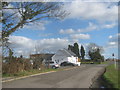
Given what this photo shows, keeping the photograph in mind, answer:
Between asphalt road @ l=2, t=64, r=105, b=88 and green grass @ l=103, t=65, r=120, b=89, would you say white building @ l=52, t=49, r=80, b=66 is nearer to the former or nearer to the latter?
green grass @ l=103, t=65, r=120, b=89

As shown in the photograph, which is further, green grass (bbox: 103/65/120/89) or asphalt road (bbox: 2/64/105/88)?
asphalt road (bbox: 2/64/105/88)

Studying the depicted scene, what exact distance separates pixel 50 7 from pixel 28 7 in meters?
2.25

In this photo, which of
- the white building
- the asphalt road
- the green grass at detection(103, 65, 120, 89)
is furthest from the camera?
the white building

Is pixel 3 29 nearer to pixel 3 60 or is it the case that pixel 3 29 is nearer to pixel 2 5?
pixel 2 5

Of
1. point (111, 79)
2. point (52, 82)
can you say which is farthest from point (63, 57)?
point (52, 82)

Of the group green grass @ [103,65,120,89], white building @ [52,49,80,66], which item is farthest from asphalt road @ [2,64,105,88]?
white building @ [52,49,80,66]

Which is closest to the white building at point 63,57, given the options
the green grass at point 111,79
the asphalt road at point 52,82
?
the green grass at point 111,79

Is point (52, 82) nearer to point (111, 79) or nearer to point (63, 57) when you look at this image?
point (111, 79)

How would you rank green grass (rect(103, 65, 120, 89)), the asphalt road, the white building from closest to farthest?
green grass (rect(103, 65, 120, 89)), the asphalt road, the white building

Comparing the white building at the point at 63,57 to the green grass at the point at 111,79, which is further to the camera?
the white building at the point at 63,57

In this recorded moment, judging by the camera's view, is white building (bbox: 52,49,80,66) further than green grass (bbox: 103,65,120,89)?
Yes

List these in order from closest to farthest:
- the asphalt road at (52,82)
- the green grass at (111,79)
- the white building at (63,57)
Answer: the green grass at (111,79), the asphalt road at (52,82), the white building at (63,57)

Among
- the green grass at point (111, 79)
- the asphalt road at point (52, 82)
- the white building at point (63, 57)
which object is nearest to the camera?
the green grass at point (111, 79)

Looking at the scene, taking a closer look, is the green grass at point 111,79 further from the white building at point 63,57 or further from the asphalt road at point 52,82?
the white building at point 63,57
